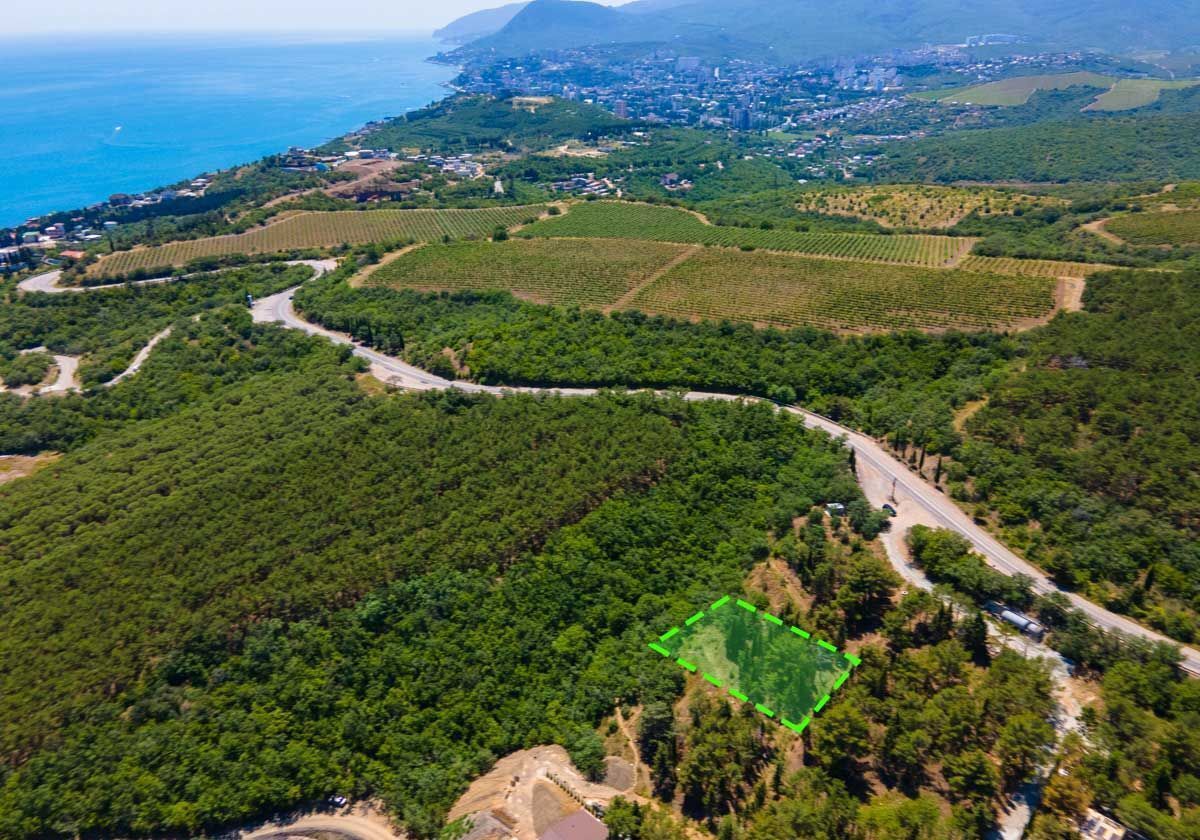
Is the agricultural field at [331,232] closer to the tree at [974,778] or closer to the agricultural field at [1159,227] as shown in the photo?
the agricultural field at [1159,227]

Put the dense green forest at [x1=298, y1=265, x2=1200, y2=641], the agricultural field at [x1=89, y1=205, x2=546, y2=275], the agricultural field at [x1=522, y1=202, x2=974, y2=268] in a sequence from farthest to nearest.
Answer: the agricultural field at [x1=89, y1=205, x2=546, y2=275] → the agricultural field at [x1=522, y1=202, x2=974, y2=268] → the dense green forest at [x1=298, y1=265, x2=1200, y2=641]

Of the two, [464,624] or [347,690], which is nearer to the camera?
[347,690]

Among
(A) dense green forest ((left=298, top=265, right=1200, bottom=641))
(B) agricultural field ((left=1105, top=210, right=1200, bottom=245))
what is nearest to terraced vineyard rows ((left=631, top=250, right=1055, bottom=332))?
(A) dense green forest ((left=298, top=265, right=1200, bottom=641))

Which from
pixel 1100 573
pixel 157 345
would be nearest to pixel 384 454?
pixel 157 345

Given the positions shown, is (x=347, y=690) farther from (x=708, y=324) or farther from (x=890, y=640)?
(x=708, y=324)

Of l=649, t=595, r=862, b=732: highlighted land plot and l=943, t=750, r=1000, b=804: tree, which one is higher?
l=943, t=750, r=1000, b=804: tree

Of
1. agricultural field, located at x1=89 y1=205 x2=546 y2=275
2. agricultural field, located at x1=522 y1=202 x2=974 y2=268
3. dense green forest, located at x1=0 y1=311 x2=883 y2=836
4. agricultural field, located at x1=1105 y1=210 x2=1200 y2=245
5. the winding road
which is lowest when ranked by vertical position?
dense green forest, located at x1=0 y1=311 x2=883 y2=836

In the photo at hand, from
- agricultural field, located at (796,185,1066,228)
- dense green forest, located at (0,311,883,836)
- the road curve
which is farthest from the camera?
agricultural field, located at (796,185,1066,228)

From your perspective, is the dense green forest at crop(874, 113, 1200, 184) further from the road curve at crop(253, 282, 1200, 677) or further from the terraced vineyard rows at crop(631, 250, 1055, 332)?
the road curve at crop(253, 282, 1200, 677)
